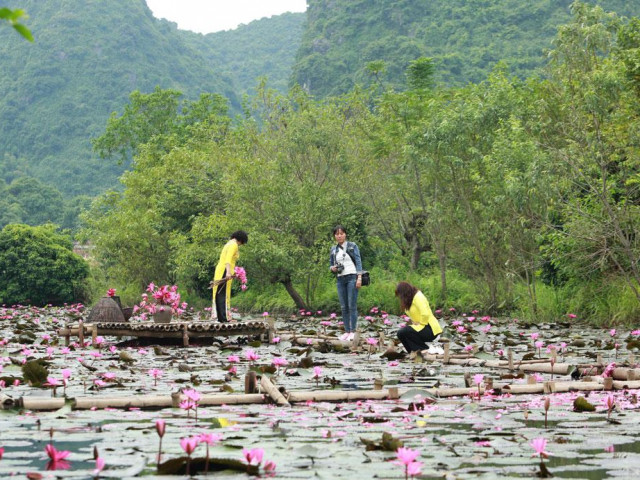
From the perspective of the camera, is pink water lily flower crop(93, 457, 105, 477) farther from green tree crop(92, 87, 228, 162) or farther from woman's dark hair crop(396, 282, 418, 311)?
green tree crop(92, 87, 228, 162)

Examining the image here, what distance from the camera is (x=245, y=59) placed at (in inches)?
5143

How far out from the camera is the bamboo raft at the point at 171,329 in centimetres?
1339

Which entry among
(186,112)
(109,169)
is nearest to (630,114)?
(186,112)

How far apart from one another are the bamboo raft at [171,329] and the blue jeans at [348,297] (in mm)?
1347

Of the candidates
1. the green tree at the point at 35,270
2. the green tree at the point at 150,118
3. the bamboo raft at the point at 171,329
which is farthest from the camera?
the green tree at the point at 150,118

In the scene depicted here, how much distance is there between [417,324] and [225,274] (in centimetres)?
434

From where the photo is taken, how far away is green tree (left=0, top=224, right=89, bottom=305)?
41844 millimetres

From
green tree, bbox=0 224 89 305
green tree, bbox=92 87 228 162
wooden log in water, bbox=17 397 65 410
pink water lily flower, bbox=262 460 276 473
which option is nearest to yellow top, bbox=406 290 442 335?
wooden log in water, bbox=17 397 65 410

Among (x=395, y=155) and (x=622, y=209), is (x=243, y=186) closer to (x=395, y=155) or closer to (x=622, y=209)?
(x=395, y=155)

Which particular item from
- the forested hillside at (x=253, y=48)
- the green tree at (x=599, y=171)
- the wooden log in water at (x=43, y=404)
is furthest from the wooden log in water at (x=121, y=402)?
the forested hillside at (x=253, y=48)

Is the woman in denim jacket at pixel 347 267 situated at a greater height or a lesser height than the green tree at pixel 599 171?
lesser

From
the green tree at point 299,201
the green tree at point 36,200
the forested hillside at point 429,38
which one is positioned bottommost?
the green tree at point 299,201

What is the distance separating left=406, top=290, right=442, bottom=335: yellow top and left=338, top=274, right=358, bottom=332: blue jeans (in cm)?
314

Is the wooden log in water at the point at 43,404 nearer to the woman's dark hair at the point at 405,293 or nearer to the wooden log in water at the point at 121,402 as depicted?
the wooden log in water at the point at 121,402
